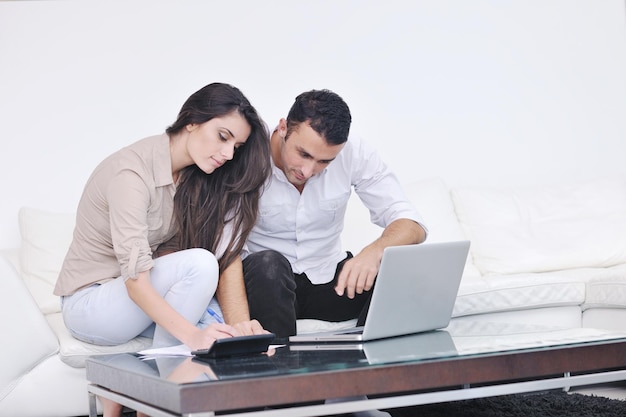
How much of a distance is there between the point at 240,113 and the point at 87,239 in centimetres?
57

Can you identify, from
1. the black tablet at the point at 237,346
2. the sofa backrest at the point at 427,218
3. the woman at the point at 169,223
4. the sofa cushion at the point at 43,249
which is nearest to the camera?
the black tablet at the point at 237,346

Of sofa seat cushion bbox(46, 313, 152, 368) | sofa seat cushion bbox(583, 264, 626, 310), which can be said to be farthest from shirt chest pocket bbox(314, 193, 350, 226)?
sofa seat cushion bbox(583, 264, 626, 310)

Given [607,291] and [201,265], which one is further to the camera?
[607,291]

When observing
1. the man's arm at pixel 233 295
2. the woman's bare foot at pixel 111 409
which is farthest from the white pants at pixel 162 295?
the woman's bare foot at pixel 111 409

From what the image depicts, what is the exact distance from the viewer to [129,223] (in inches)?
86.4

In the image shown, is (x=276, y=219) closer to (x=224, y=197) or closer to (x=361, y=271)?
(x=224, y=197)

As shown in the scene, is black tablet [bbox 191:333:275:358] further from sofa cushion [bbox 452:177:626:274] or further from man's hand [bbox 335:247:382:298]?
sofa cushion [bbox 452:177:626:274]

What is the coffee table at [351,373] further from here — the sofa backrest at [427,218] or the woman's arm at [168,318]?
the sofa backrest at [427,218]

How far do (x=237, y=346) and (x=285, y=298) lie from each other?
2.43 feet

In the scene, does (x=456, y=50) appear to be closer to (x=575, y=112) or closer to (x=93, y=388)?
(x=575, y=112)

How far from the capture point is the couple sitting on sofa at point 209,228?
227 centimetres

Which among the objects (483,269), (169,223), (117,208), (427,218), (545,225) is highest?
(117,208)

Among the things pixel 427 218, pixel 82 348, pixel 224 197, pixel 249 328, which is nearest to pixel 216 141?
pixel 224 197

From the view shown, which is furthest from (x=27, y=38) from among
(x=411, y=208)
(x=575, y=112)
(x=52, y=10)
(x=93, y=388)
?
(x=575, y=112)
